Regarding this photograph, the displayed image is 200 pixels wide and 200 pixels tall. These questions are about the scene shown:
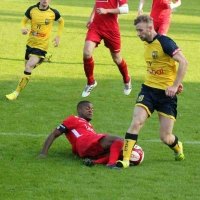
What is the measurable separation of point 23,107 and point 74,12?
64.7 feet

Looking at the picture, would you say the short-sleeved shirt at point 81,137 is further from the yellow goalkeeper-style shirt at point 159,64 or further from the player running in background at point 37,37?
the player running in background at point 37,37

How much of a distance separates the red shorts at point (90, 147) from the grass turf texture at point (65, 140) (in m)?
0.14

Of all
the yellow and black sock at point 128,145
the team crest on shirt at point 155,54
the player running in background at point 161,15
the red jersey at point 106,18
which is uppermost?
the team crest on shirt at point 155,54

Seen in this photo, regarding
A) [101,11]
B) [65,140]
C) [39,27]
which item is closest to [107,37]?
[101,11]

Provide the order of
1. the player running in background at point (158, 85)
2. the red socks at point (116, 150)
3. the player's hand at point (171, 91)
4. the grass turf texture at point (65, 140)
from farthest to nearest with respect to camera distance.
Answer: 1. the red socks at point (116, 150)
2. the player running in background at point (158, 85)
3. the player's hand at point (171, 91)
4. the grass turf texture at point (65, 140)

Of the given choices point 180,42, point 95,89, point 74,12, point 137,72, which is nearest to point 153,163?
point 95,89

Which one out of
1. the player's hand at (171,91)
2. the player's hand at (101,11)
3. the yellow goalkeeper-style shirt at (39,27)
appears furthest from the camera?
the yellow goalkeeper-style shirt at (39,27)

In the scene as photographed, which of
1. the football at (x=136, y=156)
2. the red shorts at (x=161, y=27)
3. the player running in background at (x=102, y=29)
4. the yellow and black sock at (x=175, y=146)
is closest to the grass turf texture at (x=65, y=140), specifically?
the football at (x=136, y=156)

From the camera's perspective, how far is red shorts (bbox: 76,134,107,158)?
934cm

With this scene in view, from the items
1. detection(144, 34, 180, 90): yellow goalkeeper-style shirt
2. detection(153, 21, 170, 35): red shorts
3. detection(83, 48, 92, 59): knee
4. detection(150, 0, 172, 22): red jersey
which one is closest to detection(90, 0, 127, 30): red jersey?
detection(83, 48, 92, 59): knee

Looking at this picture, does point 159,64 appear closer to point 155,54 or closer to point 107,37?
point 155,54

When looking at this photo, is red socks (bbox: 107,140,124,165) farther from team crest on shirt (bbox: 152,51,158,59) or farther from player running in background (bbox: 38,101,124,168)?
team crest on shirt (bbox: 152,51,158,59)

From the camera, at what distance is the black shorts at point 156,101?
9211 mm

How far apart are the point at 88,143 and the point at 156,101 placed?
3.33ft
